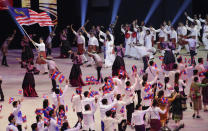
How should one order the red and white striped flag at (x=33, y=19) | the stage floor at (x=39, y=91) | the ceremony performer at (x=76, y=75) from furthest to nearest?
the red and white striped flag at (x=33, y=19), the ceremony performer at (x=76, y=75), the stage floor at (x=39, y=91)

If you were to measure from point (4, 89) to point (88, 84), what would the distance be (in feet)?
9.96

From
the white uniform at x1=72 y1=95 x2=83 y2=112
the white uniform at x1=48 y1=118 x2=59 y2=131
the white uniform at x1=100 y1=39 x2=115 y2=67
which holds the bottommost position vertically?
the white uniform at x1=48 y1=118 x2=59 y2=131

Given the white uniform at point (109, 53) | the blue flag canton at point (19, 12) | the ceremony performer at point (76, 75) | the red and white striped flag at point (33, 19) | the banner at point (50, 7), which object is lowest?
the ceremony performer at point (76, 75)

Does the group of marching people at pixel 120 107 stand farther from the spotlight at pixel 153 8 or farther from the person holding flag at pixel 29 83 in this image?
the spotlight at pixel 153 8

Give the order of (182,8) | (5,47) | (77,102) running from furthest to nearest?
(182,8) < (5,47) < (77,102)

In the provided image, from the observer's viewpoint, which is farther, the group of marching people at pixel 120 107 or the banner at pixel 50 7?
the banner at pixel 50 7

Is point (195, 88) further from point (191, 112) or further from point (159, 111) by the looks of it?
point (159, 111)

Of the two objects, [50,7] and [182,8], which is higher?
[182,8]

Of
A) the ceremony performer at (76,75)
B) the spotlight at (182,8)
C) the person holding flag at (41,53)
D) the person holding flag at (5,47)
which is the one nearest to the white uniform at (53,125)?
the ceremony performer at (76,75)

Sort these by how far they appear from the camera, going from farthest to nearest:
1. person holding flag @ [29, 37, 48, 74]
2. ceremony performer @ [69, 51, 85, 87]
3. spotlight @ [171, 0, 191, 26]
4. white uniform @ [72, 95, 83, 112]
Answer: spotlight @ [171, 0, 191, 26] < person holding flag @ [29, 37, 48, 74] < ceremony performer @ [69, 51, 85, 87] < white uniform @ [72, 95, 83, 112]

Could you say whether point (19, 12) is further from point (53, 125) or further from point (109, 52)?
point (53, 125)

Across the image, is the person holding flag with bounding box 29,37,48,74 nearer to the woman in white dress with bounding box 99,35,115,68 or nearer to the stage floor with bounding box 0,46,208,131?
the stage floor with bounding box 0,46,208,131

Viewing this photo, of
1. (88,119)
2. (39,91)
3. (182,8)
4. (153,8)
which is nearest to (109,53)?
(39,91)

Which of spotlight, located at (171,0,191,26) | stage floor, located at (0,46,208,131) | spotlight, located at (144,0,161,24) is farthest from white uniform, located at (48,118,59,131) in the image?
spotlight, located at (171,0,191,26)
